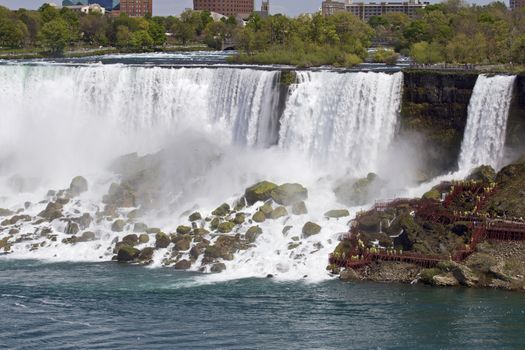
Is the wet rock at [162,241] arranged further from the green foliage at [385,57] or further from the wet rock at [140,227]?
the green foliage at [385,57]

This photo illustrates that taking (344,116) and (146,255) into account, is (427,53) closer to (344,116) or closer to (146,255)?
(344,116)

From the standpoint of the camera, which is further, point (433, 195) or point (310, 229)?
point (433, 195)

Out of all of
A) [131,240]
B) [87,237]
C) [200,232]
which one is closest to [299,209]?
[200,232]

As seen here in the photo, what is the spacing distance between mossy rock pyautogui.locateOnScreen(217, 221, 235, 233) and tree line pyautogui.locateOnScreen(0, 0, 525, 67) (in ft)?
75.8

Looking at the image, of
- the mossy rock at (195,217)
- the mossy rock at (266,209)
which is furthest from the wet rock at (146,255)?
the mossy rock at (266,209)

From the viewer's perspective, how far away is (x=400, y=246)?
138 feet

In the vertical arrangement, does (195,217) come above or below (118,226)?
above

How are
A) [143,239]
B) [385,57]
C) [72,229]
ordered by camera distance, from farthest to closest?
[385,57]
[72,229]
[143,239]

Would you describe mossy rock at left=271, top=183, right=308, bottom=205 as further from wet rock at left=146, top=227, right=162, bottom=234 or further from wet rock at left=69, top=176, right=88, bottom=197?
wet rock at left=69, top=176, right=88, bottom=197

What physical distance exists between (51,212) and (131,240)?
6.22 m

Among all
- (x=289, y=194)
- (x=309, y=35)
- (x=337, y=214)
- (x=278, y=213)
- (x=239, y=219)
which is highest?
(x=309, y=35)

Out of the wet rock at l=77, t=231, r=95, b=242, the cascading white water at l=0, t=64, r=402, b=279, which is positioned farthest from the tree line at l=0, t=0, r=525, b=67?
the wet rock at l=77, t=231, r=95, b=242

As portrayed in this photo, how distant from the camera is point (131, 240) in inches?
1804

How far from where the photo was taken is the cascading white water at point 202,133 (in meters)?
46.8
